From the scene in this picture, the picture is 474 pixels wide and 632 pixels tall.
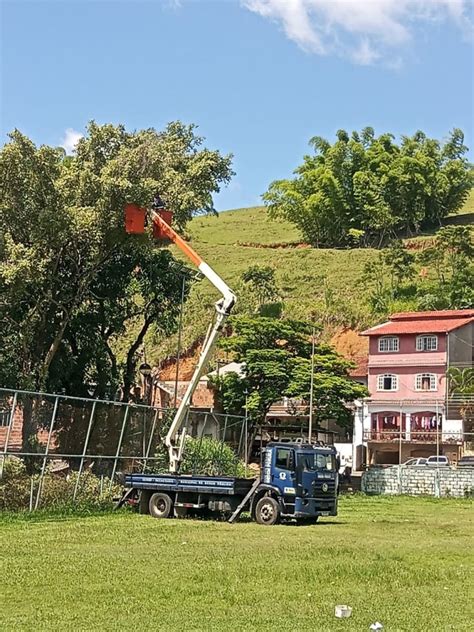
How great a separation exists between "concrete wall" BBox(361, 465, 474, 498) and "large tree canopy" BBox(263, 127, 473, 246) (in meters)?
61.7

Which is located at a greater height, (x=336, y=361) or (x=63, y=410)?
(x=336, y=361)

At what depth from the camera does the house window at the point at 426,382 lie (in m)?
54.8

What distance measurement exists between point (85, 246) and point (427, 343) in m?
30.5

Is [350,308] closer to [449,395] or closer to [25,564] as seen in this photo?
[449,395]

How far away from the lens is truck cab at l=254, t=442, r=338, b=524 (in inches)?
888

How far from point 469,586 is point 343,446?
41.1 meters

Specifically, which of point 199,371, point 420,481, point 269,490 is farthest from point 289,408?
point 269,490

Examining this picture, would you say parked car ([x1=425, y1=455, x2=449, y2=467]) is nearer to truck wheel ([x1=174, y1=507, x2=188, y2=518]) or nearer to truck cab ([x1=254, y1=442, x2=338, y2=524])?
truck cab ([x1=254, y1=442, x2=338, y2=524])

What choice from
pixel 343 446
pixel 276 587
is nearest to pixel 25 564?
pixel 276 587

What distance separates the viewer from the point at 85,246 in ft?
100

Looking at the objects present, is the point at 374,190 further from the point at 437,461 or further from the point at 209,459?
the point at 209,459

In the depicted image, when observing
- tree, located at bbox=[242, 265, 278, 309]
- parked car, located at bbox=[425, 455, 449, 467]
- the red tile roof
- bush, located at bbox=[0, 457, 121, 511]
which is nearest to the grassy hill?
tree, located at bbox=[242, 265, 278, 309]

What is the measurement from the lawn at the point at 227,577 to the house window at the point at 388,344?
35953mm

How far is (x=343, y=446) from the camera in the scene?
53281mm
